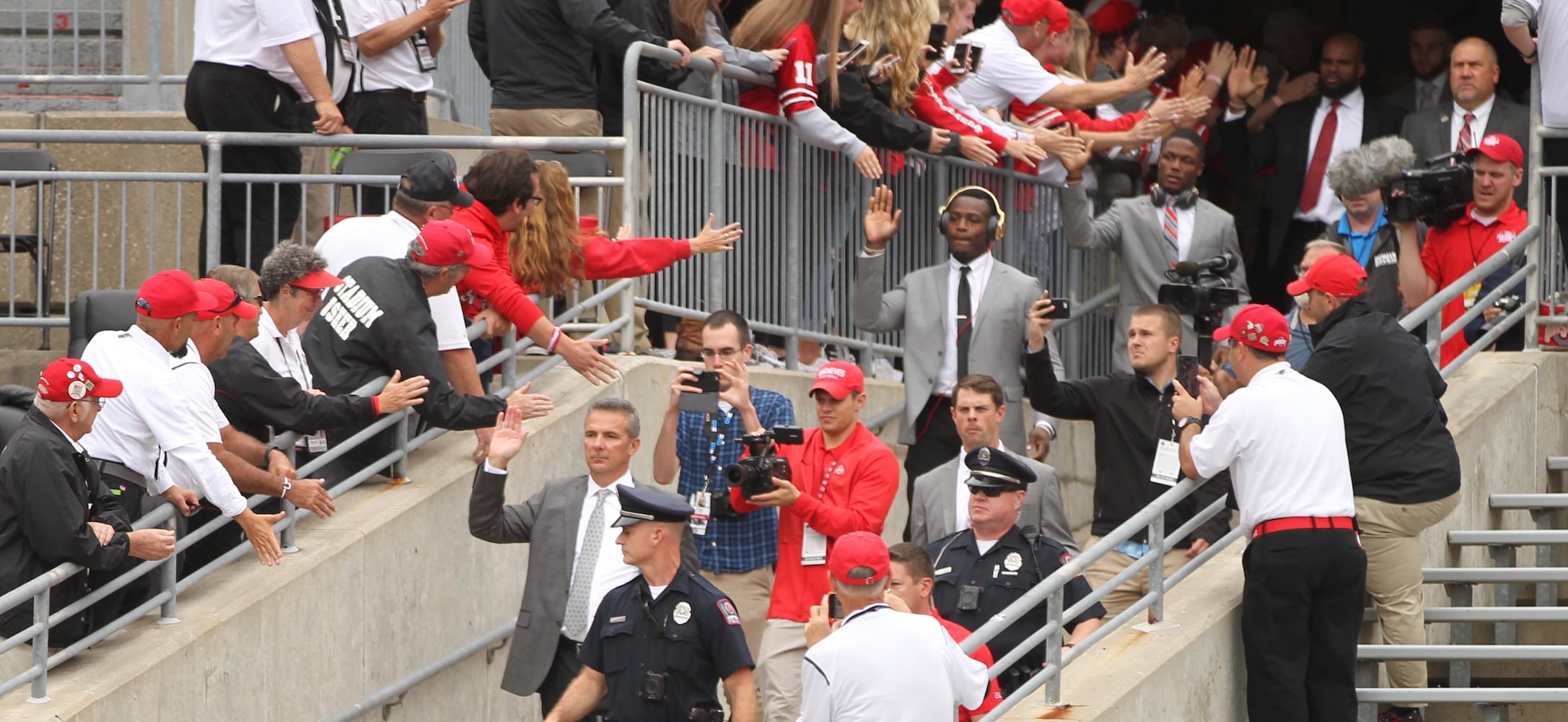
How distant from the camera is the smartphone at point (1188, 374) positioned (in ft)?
29.6

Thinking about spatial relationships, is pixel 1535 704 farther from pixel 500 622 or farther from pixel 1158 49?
pixel 1158 49

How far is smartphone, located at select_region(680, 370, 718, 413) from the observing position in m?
8.56

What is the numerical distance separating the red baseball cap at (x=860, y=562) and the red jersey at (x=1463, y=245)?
5.34 meters

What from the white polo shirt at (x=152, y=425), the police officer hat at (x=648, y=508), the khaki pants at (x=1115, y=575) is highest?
the white polo shirt at (x=152, y=425)

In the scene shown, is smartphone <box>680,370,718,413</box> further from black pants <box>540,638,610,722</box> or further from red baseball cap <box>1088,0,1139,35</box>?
red baseball cap <box>1088,0,1139,35</box>

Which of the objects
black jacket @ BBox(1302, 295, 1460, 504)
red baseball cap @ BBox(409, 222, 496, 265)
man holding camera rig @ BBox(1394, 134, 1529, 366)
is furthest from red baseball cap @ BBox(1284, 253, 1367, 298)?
red baseball cap @ BBox(409, 222, 496, 265)

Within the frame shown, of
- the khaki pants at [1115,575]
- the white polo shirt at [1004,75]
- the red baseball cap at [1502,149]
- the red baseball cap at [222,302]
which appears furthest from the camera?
the white polo shirt at [1004,75]

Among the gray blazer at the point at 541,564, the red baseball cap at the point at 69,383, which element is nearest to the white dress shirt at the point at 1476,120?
the gray blazer at the point at 541,564

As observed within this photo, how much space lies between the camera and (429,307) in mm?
8391

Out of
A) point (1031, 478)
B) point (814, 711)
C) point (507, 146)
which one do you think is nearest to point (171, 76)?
point (507, 146)

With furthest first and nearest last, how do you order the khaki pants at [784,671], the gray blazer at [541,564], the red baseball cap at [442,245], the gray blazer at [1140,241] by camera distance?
the gray blazer at [1140,241]
the khaki pants at [784,671]
the red baseball cap at [442,245]
the gray blazer at [541,564]

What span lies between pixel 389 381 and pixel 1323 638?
377cm

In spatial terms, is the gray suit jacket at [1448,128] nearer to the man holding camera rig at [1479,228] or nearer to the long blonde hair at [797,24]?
the man holding camera rig at [1479,228]

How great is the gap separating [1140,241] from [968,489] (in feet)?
11.1
